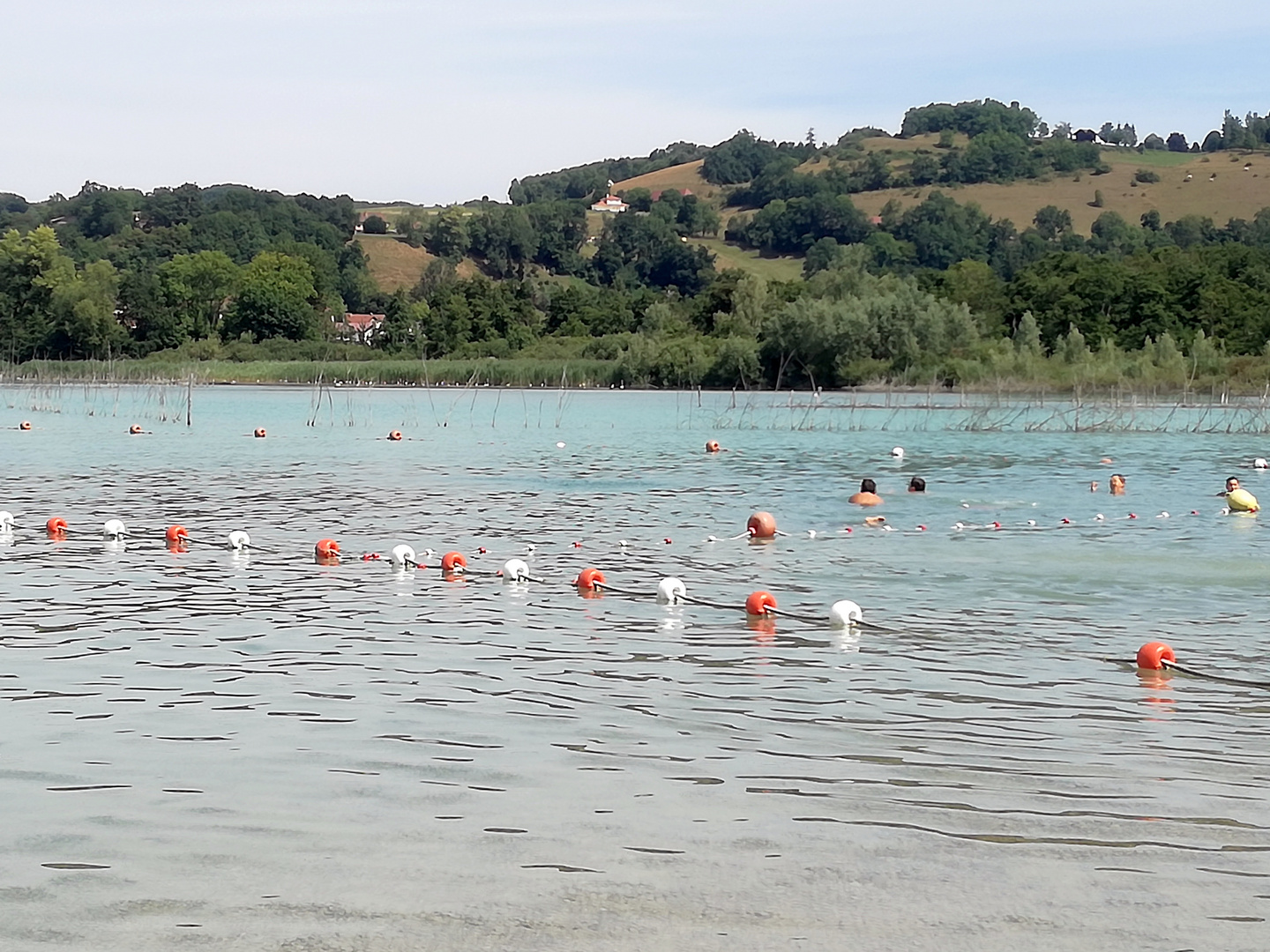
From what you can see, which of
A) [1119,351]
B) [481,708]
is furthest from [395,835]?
[1119,351]

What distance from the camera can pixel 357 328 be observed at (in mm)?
169375

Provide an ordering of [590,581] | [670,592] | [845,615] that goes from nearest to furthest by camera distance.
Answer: [845,615], [670,592], [590,581]

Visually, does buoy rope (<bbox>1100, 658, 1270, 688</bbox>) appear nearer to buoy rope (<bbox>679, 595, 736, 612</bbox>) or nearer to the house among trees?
buoy rope (<bbox>679, 595, 736, 612</bbox>)

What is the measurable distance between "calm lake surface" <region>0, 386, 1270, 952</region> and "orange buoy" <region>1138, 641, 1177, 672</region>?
0.36 m

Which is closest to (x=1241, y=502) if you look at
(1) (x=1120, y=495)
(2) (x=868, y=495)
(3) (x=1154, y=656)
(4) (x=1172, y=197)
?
(1) (x=1120, y=495)

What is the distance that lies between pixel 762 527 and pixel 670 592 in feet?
22.9

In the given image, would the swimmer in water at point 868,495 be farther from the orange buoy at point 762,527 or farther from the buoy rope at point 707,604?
the buoy rope at point 707,604

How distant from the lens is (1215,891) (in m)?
7.76

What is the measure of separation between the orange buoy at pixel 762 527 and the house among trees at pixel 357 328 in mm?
120353

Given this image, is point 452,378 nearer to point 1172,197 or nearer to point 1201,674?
point 1201,674

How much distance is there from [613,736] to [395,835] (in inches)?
107

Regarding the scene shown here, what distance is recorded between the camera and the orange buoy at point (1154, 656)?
13.6 meters

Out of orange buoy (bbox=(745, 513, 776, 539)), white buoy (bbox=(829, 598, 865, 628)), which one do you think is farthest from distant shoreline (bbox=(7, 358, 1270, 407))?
white buoy (bbox=(829, 598, 865, 628))

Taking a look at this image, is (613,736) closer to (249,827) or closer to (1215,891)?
(249,827)
